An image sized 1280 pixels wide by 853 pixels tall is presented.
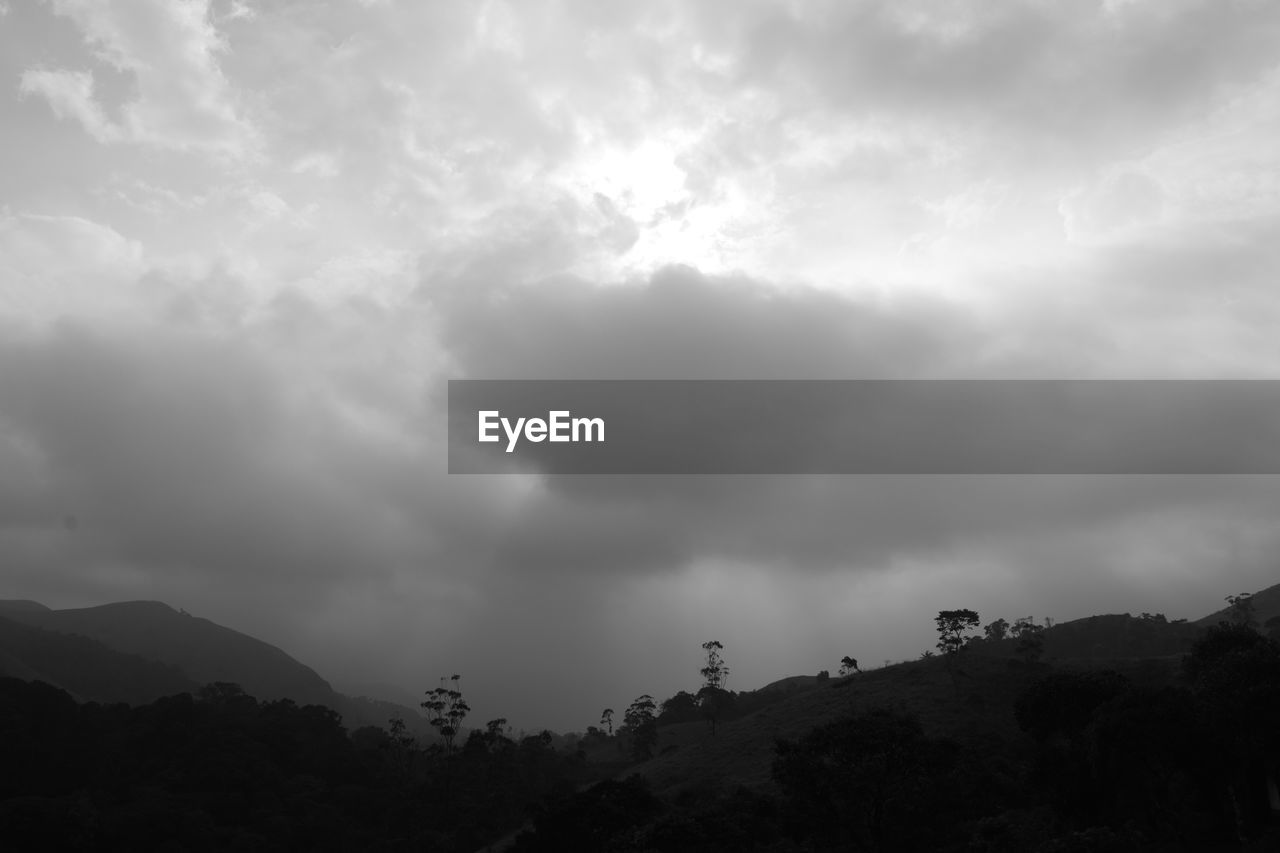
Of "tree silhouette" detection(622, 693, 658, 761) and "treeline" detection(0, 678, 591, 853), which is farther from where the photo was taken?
"tree silhouette" detection(622, 693, 658, 761)

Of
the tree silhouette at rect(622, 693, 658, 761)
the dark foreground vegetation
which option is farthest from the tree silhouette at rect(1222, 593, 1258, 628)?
the tree silhouette at rect(622, 693, 658, 761)

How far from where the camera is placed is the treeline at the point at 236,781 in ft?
330

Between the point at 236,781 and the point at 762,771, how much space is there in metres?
74.1

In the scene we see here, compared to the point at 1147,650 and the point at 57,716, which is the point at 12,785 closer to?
the point at 57,716

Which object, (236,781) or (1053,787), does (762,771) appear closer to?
(1053,787)

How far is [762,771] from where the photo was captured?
95.8 metres

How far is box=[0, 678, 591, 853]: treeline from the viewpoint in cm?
10062

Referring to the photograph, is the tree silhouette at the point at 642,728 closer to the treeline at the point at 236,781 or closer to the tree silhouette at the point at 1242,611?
the treeline at the point at 236,781

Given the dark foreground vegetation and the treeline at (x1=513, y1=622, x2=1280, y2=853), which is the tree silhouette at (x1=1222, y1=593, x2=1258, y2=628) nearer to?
the dark foreground vegetation

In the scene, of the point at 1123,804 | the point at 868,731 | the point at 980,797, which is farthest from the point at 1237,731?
the point at 980,797

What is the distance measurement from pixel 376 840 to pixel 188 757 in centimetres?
3564

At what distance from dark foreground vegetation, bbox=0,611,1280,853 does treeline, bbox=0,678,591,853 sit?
361mm

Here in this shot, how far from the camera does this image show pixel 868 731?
182ft

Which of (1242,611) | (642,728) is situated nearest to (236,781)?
(642,728)
